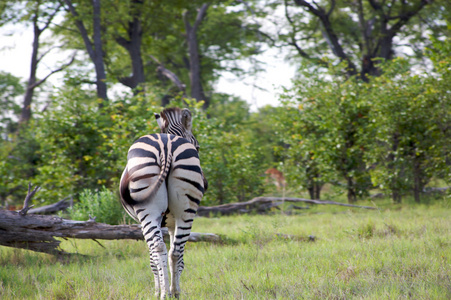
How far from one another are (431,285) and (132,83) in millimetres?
17868

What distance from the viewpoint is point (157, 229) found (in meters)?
3.27

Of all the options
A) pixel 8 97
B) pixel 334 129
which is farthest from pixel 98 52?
pixel 8 97

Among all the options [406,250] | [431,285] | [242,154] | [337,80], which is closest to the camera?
[431,285]

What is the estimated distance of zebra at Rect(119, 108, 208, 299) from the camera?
3.26m

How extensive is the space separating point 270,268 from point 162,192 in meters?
1.84

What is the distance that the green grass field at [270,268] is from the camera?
3421mm

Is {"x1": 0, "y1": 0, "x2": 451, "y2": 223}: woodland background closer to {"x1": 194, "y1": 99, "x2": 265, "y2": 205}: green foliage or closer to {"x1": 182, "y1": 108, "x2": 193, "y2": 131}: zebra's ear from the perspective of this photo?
{"x1": 194, "y1": 99, "x2": 265, "y2": 205}: green foliage

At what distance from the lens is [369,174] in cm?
1025

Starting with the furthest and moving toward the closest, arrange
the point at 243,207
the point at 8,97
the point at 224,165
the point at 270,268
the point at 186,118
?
1. the point at 8,97
2. the point at 224,165
3. the point at 243,207
4. the point at 186,118
5. the point at 270,268

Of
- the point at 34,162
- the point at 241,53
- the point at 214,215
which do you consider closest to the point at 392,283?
the point at 214,215

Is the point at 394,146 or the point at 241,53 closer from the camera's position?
the point at 394,146

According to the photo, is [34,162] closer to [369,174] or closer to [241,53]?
[369,174]

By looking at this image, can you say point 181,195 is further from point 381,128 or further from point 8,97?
point 8,97

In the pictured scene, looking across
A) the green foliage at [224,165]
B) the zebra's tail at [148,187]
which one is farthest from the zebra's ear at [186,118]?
the green foliage at [224,165]
